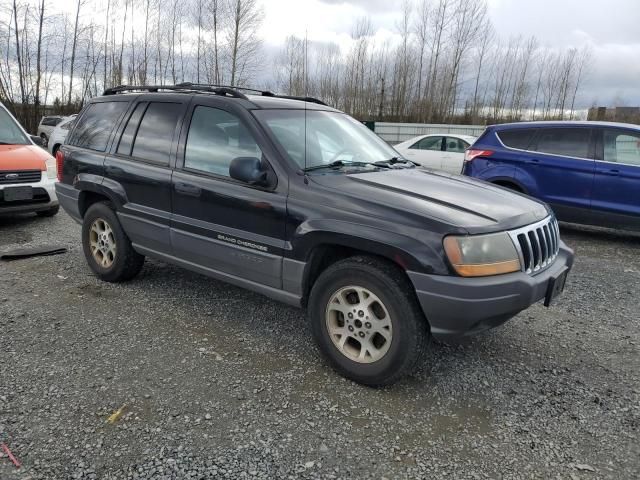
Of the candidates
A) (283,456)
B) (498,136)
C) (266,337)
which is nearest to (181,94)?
(266,337)

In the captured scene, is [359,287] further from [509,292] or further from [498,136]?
[498,136]

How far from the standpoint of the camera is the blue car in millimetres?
6762

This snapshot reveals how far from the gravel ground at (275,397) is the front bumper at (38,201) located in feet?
9.14

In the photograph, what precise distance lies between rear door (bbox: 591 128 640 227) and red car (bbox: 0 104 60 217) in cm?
786

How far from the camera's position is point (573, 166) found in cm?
705

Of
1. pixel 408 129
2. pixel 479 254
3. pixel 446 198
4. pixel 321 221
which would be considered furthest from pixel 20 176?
pixel 408 129

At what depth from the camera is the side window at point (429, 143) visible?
40.9 feet

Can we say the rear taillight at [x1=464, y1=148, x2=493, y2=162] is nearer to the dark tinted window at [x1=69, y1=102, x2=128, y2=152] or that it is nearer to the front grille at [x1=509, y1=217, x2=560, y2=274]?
the front grille at [x1=509, y1=217, x2=560, y2=274]

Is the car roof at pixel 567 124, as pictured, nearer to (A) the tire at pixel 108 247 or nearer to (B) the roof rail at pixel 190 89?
(B) the roof rail at pixel 190 89

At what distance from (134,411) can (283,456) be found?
93 centimetres

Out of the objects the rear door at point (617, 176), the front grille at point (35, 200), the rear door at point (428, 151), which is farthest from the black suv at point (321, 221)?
the rear door at point (428, 151)

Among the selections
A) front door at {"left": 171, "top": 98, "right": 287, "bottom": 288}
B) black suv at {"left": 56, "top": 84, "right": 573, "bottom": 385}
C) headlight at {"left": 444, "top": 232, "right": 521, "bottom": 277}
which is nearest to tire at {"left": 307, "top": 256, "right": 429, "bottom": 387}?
black suv at {"left": 56, "top": 84, "right": 573, "bottom": 385}

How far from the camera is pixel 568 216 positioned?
7160 mm

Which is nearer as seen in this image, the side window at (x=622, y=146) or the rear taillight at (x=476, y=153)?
the side window at (x=622, y=146)
